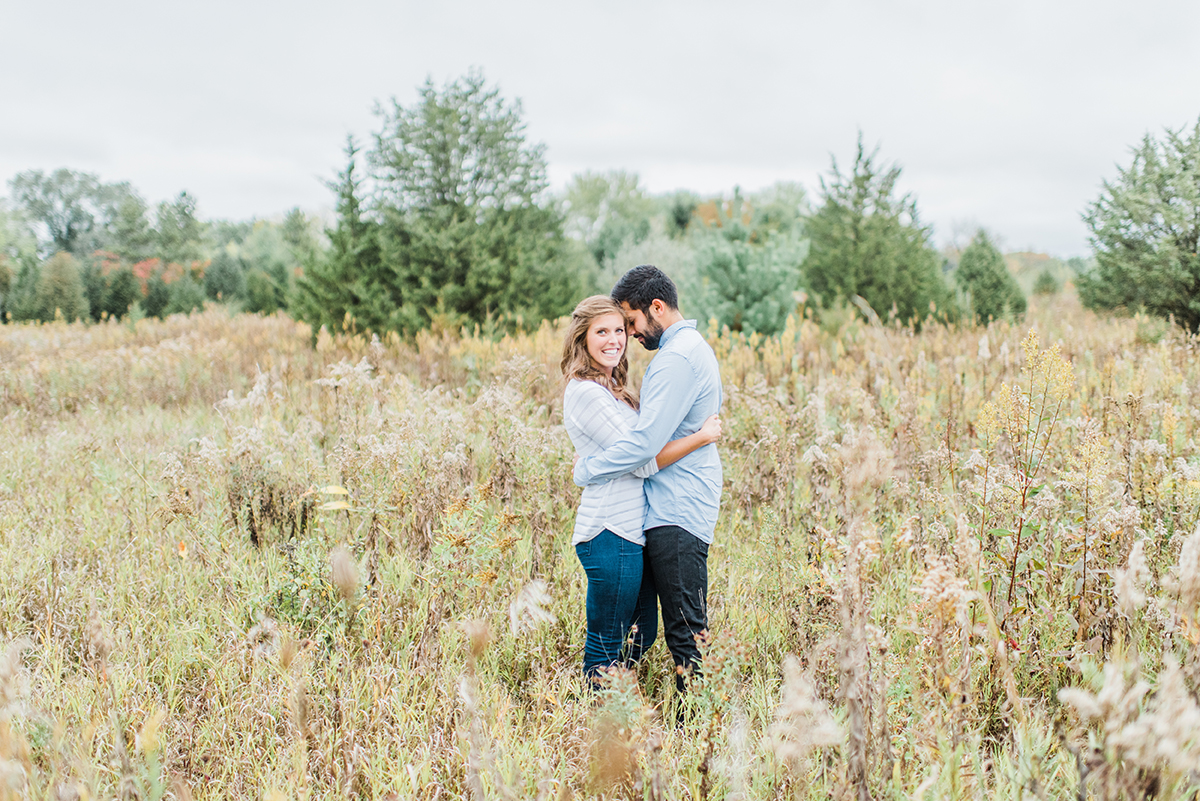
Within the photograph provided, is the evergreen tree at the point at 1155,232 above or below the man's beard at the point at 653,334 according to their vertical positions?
above

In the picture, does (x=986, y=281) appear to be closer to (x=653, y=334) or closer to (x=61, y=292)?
(x=653, y=334)

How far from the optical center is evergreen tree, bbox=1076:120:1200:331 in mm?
9383

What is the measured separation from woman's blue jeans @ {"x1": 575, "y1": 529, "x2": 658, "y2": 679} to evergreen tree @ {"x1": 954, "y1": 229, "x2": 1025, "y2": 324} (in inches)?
552

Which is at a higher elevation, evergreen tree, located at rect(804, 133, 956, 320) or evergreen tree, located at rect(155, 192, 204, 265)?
evergreen tree, located at rect(155, 192, 204, 265)

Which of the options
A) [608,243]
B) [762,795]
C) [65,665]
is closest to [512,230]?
[65,665]

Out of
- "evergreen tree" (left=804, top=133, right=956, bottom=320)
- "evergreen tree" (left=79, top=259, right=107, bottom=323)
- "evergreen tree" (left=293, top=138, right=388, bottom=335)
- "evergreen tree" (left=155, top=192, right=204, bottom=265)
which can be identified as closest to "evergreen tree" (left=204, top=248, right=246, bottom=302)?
"evergreen tree" (left=79, top=259, right=107, bottom=323)

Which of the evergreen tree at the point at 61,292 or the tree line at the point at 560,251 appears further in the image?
the evergreen tree at the point at 61,292

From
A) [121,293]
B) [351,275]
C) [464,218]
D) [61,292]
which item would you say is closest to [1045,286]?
[464,218]

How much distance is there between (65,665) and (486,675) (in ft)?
5.58

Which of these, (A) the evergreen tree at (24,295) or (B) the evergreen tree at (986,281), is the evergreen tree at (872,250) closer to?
(B) the evergreen tree at (986,281)

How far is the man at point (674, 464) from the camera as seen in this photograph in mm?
2352

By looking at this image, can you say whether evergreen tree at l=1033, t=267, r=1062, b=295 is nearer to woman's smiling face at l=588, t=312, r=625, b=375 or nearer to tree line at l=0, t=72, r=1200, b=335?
tree line at l=0, t=72, r=1200, b=335

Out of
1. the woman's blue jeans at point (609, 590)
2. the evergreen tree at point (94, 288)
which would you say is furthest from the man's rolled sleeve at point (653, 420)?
the evergreen tree at point (94, 288)

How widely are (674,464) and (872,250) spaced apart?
11.6m
